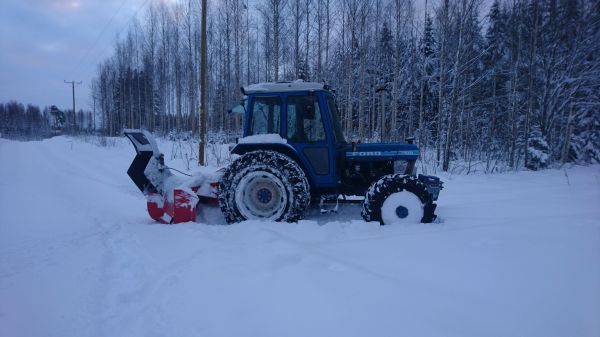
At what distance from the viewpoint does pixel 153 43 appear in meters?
33.6

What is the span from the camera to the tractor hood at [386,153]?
202 inches

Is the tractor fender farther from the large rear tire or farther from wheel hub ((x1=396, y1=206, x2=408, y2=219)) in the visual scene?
wheel hub ((x1=396, y1=206, x2=408, y2=219))

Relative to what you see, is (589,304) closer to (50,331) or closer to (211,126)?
(50,331)

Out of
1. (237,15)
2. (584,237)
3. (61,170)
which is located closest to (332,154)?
(584,237)

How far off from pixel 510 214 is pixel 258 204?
3.56 m

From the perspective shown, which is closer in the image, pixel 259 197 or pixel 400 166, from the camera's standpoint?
pixel 259 197

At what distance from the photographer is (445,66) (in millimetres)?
13422

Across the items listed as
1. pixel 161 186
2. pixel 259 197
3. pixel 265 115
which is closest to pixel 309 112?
pixel 265 115

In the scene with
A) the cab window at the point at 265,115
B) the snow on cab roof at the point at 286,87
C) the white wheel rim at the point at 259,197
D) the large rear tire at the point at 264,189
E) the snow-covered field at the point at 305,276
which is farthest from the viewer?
the cab window at the point at 265,115

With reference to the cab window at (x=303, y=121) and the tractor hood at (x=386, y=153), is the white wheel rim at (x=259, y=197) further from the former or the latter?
the tractor hood at (x=386, y=153)

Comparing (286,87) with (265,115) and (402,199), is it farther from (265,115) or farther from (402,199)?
(402,199)

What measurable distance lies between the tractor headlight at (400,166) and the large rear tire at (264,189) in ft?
4.62

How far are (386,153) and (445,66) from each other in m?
9.99

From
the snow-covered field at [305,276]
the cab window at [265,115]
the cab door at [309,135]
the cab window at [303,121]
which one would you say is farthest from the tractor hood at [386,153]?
the cab window at [265,115]
